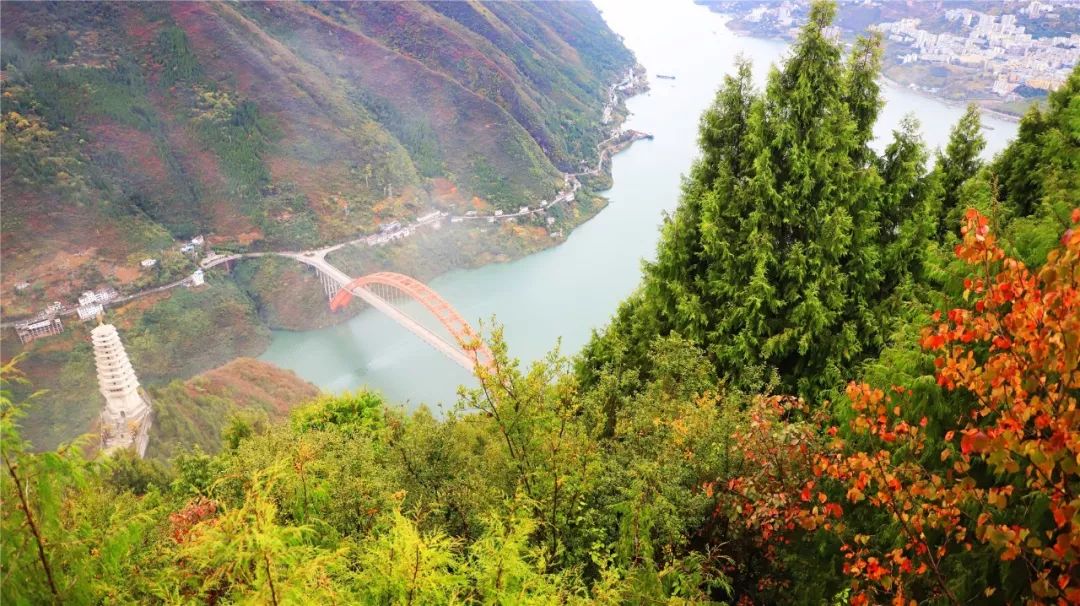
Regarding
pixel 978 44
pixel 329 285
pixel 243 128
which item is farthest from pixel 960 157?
pixel 243 128

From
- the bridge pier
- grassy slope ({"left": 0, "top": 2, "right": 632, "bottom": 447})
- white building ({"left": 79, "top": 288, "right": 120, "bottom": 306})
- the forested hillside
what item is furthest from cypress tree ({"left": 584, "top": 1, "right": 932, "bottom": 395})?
white building ({"left": 79, "top": 288, "right": 120, "bottom": 306})

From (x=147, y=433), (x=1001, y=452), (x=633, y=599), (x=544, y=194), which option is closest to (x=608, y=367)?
(x=633, y=599)

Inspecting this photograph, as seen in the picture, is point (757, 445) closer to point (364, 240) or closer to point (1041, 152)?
point (1041, 152)

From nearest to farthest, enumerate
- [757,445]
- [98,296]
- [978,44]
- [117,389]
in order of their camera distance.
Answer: [757,445] → [117,389] → [98,296] → [978,44]

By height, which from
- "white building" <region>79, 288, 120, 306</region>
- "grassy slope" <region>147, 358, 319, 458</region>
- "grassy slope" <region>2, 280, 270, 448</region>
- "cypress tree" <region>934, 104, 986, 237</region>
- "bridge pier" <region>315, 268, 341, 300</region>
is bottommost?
"grassy slope" <region>2, 280, 270, 448</region>

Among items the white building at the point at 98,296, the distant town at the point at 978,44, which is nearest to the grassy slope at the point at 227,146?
the white building at the point at 98,296

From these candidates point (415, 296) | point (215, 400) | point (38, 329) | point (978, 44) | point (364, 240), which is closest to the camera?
point (215, 400)

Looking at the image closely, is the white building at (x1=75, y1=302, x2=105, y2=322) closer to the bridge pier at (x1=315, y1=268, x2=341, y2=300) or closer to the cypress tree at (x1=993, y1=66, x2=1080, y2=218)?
the bridge pier at (x1=315, y1=268, x2=341, y2=300)
